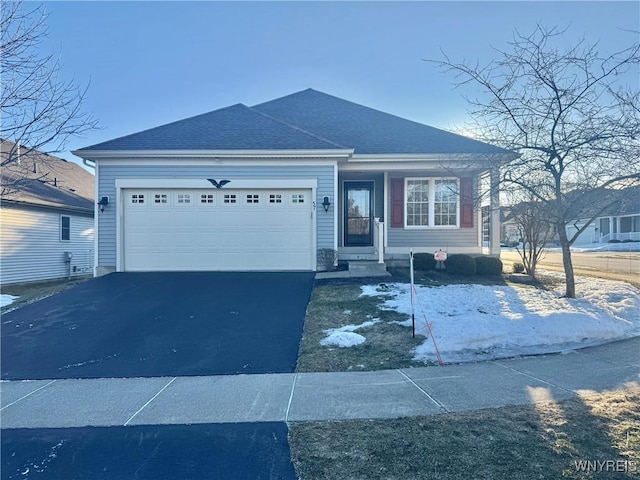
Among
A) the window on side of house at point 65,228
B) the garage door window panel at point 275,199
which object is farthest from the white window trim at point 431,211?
the window on side of house at point 65,228

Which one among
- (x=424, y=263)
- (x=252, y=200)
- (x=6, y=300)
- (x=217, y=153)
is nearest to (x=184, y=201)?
(x=217, y=153)

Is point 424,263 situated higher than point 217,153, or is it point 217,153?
point 217,153

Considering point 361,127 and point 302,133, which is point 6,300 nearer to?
point 302,133

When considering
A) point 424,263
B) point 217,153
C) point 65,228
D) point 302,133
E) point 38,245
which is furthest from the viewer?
point 65,228

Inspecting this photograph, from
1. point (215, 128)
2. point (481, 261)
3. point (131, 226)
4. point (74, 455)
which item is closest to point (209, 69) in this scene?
point (215, 128)

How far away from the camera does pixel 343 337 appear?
6.25m

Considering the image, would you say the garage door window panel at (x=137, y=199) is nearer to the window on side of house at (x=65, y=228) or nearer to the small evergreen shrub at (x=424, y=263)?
the small evergreen shrub at (x=424, y=263)

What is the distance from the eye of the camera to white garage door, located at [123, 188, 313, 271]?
467 inches

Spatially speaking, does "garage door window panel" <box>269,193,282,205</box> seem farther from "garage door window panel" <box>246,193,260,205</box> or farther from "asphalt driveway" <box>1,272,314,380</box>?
"asphalt driveway" <box>1,272,314,380</box>

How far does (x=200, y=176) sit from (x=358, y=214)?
5.45m

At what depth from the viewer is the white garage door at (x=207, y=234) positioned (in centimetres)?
1186

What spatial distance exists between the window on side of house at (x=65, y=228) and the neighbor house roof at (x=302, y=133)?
854 centimetres

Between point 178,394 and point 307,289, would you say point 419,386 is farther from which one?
point 307,289

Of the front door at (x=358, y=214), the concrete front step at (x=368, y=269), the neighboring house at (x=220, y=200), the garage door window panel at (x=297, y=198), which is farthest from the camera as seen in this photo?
the front door at (x=358, y=214)
